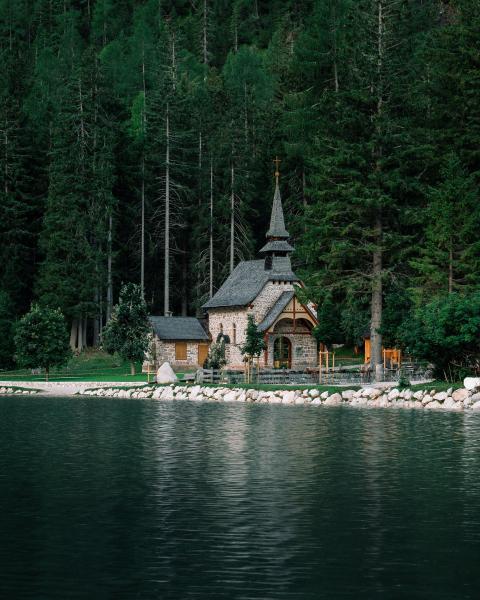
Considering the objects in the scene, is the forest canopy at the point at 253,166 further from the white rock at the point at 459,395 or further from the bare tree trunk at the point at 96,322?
the white rock at the point at 459,395

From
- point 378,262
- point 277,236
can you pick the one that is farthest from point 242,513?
point 277,236

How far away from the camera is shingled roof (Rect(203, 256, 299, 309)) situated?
65375 mm

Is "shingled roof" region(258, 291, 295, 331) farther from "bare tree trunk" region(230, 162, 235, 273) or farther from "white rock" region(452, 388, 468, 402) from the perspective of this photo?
"white rock" region(452, 388, 468, 402)

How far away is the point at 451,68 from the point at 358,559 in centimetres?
5202

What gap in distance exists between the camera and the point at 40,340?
5984 centimetres

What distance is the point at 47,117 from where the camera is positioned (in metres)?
85.0

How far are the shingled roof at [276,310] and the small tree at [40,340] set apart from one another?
13038 mm

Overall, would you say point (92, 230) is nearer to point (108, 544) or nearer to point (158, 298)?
point (158, 298)

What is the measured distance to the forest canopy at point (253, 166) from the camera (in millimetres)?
52281

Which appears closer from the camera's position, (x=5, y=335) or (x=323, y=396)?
(x=323, y=396)

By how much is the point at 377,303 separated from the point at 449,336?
11.8 metres

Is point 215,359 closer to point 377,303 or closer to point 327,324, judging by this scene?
point 327,324

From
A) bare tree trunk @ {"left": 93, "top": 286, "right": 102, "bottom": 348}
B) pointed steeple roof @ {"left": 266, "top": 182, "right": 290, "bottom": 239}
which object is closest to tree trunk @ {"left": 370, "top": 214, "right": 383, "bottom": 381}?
pointed steeple roof @ {"left": 266, "top": 182, "right": 290, "bottom": 239}

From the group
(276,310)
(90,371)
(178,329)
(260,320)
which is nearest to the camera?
(276,310)
